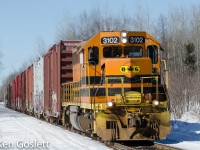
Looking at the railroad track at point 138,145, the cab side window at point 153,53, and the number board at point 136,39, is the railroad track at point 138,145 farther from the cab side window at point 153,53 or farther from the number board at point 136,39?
the number board at point 136,39

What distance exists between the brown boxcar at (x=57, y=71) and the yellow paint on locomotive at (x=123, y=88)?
4.60 m

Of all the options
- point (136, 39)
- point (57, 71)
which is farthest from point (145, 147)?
point (57, 71)

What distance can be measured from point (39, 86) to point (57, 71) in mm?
8988

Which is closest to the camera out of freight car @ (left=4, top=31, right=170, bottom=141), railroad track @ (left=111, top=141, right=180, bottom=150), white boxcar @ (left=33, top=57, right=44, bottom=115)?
railroad track @ (left=111, top=141, right=180, bottom=150)

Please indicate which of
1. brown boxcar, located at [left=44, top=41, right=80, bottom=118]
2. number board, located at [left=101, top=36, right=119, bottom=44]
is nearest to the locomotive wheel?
number board, located at [left=101, top=36, right=119, bottom=44]

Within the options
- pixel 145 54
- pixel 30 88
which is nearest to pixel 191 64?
pixel 30 88

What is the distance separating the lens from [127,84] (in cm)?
1352

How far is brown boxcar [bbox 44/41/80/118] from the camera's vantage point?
63.9ft

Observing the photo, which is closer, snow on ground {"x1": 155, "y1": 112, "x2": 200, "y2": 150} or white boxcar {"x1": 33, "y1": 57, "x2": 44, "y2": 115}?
snow on ground {"x1": 155, "y1": 112, "x2": 200, "y2": 150}

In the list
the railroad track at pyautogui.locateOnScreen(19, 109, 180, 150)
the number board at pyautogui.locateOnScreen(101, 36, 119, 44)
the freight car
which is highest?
the number board at pyautogui.locateOnScreen(101, 36, 119, 44)

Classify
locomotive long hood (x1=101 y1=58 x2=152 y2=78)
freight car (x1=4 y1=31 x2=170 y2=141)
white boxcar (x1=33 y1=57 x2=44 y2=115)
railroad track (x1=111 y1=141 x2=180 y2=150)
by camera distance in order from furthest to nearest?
white boxcar (x1=33 y1=57 x2=44 y2=115) → locomotive long hood (x1=101 y1=58 x2=152 y2=78) → freight car (x1=4 y1=31 x2=170 y2=141) → railroad track (x1=111 y1=141 x2=180 y2=150)

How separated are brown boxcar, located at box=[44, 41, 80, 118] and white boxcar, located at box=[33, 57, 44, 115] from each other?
309 centimetres

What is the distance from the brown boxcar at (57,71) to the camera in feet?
63.9

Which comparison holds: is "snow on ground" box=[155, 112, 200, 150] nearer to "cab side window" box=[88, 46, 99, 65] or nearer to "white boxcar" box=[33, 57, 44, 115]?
"cab side window" box=[88, 46, 99, 65]
